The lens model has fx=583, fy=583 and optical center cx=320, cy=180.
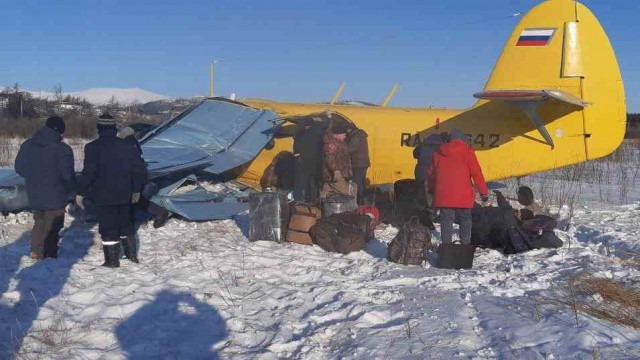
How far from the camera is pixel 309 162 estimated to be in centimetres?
955

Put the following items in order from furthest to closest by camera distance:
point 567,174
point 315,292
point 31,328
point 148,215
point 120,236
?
1. point 567,174
2. point 148,215
3. point 120,236
4. point 315,292
5. point 31,328

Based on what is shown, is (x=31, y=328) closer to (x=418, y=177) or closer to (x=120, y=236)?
(x=120, y=236)

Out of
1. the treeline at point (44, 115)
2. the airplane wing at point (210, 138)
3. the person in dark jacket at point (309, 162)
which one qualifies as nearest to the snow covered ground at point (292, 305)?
the person in dark jacket at point (309, 162)

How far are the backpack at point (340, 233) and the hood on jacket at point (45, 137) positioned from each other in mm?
3308

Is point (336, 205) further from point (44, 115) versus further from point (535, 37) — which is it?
point (44, 115)

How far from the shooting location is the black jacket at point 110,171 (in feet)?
20.7

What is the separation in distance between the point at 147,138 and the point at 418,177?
16.2ft

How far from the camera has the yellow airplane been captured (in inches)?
381

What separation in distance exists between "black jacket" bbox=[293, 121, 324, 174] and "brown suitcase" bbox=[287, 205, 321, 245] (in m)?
1.62

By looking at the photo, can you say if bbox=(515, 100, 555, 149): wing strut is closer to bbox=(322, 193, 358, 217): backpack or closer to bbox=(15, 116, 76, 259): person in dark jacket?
bbox=(322, 193, 358, 217): backpack

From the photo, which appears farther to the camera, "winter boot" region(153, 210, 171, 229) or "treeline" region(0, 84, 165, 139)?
"treeline" region(0, 84, 165, 139)

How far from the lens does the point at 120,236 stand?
652cm

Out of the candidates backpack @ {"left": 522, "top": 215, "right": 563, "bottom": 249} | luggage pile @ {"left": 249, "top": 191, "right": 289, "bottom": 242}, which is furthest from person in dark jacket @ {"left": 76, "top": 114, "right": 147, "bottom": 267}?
backpack @ {"left": 522, "top": 215, "right": 563, "bottom": 249}

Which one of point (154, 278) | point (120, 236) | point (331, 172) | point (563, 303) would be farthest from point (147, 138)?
point (563, 303)
